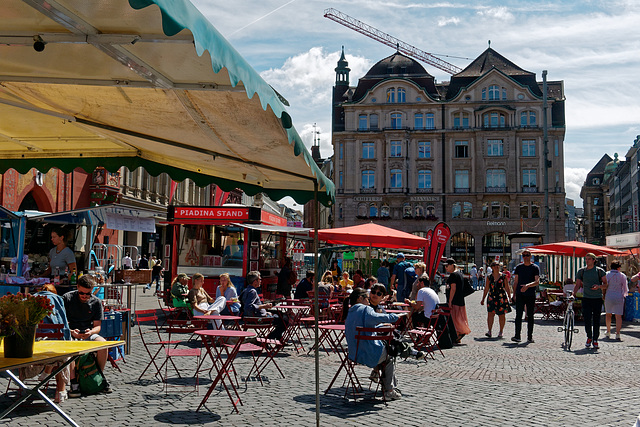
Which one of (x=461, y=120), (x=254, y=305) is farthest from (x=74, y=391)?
(x=461, y=120)

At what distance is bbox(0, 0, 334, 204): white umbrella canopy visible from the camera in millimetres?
3320

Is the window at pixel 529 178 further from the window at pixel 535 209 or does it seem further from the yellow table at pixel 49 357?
the yellow table at pixel 49 357

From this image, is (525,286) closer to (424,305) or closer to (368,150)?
(424,305)

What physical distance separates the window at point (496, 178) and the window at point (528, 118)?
5299 mm

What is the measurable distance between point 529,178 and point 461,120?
358 inches

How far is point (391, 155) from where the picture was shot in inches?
2608

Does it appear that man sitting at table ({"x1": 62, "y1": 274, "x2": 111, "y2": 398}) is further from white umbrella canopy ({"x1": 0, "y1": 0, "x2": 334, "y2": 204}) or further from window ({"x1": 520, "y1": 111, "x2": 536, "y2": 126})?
window ({"x1": 520, "y1": 111, "x2": 536, "y2": 126})

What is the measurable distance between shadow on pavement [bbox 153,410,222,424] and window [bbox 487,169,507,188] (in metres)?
62.1

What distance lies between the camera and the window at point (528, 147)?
2564 inches

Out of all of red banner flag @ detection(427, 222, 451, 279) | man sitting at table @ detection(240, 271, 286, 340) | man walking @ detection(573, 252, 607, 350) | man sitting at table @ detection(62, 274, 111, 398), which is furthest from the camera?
red banner flag @ detection(427, 222, 451, 279)

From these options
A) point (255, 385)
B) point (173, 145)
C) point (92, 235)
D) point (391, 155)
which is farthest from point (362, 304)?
point (391, 155)

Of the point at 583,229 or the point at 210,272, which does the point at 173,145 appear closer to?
the point at 210,272

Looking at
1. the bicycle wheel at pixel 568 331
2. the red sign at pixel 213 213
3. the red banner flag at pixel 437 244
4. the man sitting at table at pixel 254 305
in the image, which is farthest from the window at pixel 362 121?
the man sitting at table at pixel 254 305

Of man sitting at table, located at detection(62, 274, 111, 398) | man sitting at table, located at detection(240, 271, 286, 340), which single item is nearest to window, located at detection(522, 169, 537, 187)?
man sitting at table, located at detection(240, 271, 286, 340)
